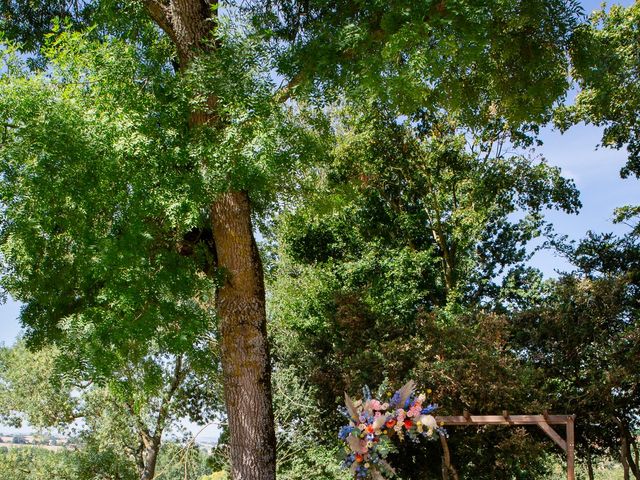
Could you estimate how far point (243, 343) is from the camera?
553 centimetres

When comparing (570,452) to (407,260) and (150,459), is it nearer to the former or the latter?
(407,260)

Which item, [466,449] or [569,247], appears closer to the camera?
[466,449]

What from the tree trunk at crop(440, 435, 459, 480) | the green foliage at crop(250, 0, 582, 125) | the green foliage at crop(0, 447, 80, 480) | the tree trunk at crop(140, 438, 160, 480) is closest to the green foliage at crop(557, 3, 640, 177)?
the green foliage at crop(250, 0, 582, 125)

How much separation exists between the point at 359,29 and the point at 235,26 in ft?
3.50

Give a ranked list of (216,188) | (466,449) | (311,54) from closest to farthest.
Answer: (216,188)
(311,54)
(466,449)

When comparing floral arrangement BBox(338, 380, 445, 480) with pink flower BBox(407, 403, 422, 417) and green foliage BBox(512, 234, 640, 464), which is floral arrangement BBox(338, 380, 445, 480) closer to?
pink flower BBox(407, 403, 422, 417)

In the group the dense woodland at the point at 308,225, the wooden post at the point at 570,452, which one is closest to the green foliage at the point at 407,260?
the dense woodland at the point at 308,225

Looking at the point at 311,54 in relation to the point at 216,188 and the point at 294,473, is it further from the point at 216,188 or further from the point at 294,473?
the point at 294,473

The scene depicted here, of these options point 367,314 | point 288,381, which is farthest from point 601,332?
point 288,381

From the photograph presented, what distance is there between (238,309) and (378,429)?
6.30 ft

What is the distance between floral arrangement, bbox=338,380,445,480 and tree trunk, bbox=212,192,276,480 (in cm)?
107

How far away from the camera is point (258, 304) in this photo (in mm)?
5715

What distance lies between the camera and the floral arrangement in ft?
20.1

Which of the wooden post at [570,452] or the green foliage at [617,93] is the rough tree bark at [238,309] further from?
the green foliage at [617,93]
